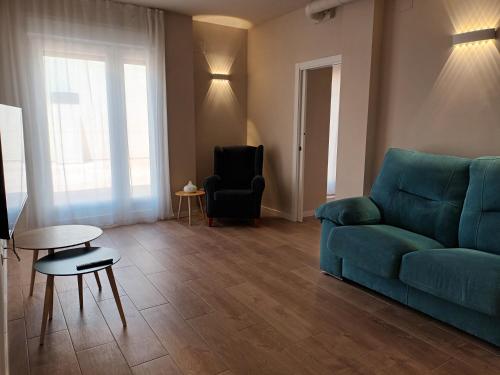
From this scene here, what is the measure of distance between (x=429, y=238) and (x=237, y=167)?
9.15ft

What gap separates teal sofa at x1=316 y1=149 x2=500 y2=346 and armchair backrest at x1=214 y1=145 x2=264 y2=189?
2.03 meters

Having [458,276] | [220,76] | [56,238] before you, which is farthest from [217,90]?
[458,276]

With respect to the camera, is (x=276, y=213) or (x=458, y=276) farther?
(x=276, y=213)

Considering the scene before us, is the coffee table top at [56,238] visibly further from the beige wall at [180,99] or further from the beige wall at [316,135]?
the beige wall at [316,135]

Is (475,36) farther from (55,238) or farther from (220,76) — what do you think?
(55,238)

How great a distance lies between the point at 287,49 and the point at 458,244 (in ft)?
10.5

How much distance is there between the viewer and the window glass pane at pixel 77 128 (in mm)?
4074

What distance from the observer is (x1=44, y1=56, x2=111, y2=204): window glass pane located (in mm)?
4074

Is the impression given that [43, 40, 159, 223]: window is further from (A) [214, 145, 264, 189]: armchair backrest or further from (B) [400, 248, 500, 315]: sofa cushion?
(B) [400, 248, 500, 315]: sofa cushion

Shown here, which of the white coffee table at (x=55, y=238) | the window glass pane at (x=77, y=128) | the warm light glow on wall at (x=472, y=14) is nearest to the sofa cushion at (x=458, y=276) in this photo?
the warm light glow on wall at (x=472, y=14)

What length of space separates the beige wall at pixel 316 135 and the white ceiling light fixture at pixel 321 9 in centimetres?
69

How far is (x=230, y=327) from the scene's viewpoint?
92.5 inches

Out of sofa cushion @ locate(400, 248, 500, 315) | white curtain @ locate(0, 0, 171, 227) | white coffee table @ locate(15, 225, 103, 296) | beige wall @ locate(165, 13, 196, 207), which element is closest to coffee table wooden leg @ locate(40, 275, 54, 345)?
white coffee table @ locate(15, 225, 103, 296)

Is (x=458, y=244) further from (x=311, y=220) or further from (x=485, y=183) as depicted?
(x=311, y=220)
